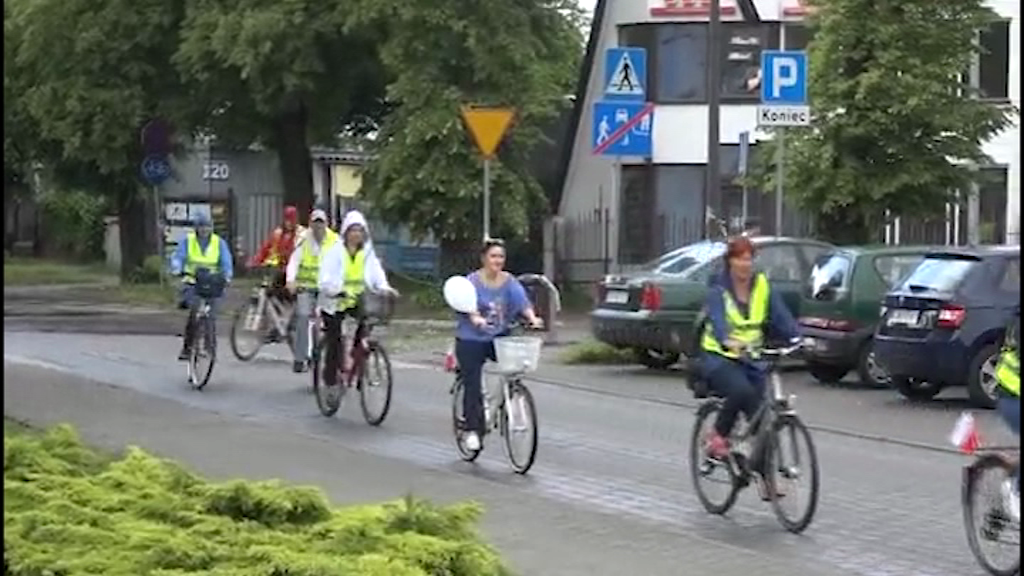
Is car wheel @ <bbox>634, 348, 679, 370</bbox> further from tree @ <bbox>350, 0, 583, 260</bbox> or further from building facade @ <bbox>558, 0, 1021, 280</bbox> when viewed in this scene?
building facade @ <bbox>558, 0, 1021, 280</bbox>

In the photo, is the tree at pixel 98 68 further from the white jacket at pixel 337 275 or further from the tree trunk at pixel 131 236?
the white jacket at pixel 337 275

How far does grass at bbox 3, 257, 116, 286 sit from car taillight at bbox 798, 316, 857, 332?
2552cm

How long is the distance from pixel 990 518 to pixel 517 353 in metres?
4.06

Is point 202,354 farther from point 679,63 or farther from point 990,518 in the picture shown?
point 679,63

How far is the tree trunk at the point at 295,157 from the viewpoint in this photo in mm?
38125

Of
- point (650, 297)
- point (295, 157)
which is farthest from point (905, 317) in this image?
point (295, 157)

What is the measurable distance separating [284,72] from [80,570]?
28.6 m

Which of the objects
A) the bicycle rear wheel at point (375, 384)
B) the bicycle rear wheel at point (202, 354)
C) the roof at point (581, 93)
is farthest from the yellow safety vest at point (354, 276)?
the roof at point (581, 93)

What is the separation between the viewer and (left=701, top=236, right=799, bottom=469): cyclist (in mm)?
10898

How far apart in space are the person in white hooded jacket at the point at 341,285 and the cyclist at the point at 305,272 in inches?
51.4

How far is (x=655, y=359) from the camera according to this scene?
2222cm

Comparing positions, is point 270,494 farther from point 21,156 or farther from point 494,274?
point 21,156

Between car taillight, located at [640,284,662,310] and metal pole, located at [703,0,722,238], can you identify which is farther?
metal pole, located at [703,0,722,238]

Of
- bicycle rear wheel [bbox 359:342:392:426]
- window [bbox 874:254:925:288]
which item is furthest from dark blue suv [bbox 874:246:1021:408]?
bicycle rear wheel [bbox 359:342:392:426]
